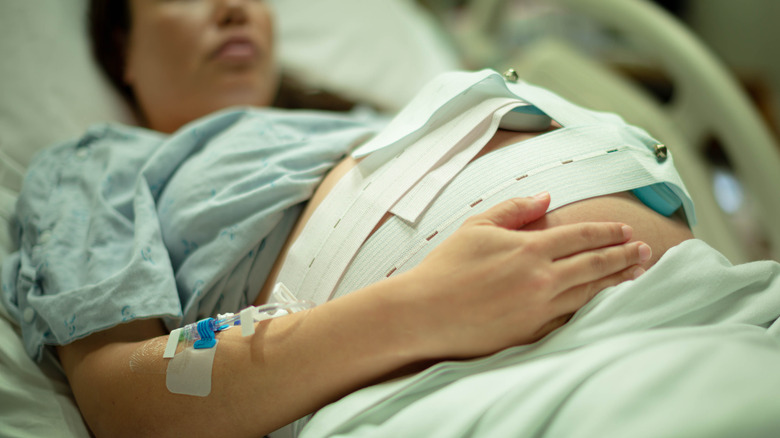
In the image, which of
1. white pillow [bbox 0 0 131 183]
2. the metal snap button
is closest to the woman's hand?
the metal snap button

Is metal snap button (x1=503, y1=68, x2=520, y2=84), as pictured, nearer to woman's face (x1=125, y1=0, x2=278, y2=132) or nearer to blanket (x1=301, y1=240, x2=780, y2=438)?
blanket (x1=301, y1=240, x2=780, y2=438)

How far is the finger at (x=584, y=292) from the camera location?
1.80 feet

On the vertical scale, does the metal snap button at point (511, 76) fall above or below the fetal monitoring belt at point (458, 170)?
above

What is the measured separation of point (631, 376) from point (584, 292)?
116 millimetres

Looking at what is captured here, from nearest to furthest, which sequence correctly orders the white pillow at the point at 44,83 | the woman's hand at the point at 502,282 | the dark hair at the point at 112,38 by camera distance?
1. the woman's hand at the point at 502,282
2. the white pillow at the point at 44,83
3. the dark hair at the point at 112,38

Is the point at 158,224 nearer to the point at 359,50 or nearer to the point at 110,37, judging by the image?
the point at 110,37

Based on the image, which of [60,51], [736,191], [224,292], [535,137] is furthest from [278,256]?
[736,191]

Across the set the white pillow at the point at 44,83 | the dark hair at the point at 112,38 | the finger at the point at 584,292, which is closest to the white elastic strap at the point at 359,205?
the finger at the point at 584,292

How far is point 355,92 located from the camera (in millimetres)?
1524

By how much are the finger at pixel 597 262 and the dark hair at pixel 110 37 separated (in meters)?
1.12

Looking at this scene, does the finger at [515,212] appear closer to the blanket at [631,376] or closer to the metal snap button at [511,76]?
the blanket at [631,376]

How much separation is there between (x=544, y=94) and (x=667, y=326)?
14.1 inches

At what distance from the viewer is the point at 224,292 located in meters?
0.78

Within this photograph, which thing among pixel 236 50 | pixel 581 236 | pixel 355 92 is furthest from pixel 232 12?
pixel 581 236
